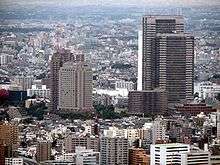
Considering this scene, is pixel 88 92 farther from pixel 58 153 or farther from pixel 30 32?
pixel 58 153

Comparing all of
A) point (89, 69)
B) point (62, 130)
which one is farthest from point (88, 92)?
point (62, 130)

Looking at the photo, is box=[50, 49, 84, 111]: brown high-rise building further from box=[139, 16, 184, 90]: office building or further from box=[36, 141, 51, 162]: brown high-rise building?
box=[36, 141, 51, 162]: brown high-rise building

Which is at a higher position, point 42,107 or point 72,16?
point 72,16

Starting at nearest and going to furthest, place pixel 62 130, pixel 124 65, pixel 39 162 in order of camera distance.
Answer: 1. pixel 39 162
2. pixel 62 130
3. pixel 124 65

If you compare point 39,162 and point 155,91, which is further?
point 155,91

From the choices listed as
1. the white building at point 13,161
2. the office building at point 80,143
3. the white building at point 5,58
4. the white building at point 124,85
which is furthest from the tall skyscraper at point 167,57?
the white building at point 13,161

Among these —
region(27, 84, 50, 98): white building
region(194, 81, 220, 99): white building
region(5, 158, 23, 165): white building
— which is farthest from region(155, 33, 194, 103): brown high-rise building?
region(5, 158, 23, 165): white building
